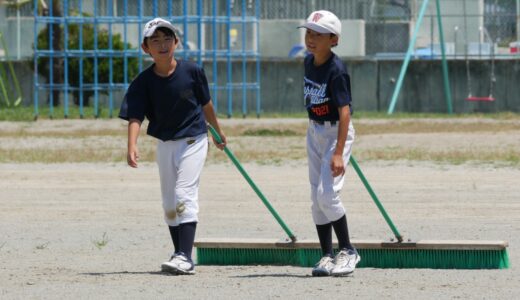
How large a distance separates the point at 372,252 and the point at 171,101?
63.5 inches

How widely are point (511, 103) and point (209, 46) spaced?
9934mm

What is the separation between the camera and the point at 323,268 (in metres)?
8.33

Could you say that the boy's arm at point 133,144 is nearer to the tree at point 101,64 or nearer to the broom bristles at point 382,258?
the broom bristles at point 382,258

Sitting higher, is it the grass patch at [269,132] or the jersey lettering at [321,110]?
the jersey lettering at [321,110]

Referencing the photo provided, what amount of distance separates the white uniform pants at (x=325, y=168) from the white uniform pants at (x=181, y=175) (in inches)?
29.9

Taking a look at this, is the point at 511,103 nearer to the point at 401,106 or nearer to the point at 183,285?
the point at 401,106

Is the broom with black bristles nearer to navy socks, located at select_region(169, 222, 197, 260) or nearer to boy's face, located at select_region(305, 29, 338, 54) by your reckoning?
navy socks, located at select_region(169, 222, 197, 260)

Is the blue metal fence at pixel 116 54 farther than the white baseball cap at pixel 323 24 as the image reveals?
Yes

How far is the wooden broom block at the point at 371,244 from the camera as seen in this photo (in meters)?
8.53

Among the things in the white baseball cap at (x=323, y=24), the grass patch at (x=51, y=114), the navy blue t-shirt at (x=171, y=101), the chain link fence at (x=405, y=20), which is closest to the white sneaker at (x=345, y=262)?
the navy blue t-shirt at (x=171, y=101)

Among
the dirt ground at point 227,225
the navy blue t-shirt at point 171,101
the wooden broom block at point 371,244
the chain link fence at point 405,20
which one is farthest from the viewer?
the chain link fence at point 405,20

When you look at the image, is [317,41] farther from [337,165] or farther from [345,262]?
[345,262]

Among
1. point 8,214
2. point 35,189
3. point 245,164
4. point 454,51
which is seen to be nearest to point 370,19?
point 454,51

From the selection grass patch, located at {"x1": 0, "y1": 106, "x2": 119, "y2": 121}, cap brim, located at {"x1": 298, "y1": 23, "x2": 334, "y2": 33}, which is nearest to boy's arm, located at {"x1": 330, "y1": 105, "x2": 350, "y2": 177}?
cap brim, located at {"x1": 298, "y1": 23, "x2": 334, "y2": 33}
